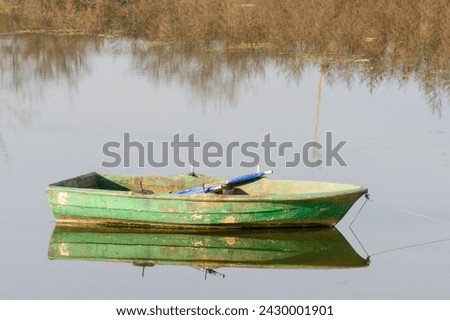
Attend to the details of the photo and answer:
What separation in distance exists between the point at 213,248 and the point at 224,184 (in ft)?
2.65

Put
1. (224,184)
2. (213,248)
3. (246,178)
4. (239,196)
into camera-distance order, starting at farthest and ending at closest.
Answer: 1. (246,178)
2. (224,184)
3. (239,196)
4. (213,248)

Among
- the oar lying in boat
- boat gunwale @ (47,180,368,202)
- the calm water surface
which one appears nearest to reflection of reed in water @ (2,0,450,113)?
the calm water surface

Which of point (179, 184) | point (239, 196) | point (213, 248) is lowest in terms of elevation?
point (213, 248)

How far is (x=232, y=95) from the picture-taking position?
20.2 metres

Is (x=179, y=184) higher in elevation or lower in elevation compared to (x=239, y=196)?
lower

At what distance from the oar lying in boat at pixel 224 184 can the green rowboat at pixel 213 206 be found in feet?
0.23

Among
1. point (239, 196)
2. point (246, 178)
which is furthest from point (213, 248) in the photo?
point (246, 178)

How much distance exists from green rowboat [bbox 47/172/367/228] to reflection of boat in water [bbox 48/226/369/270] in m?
0.11

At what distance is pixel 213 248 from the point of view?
11.7 m

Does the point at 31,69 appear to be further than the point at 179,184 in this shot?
Yes

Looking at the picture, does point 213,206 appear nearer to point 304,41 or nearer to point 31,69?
point 304,41

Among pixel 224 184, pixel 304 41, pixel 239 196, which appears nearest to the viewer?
pixel 239 196

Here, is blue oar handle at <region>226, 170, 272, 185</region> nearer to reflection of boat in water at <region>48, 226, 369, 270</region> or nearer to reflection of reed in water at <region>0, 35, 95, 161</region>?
reflection of boat in water at <region>48, 226, 369, 270</region>

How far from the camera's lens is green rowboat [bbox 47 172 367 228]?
38.7ft
